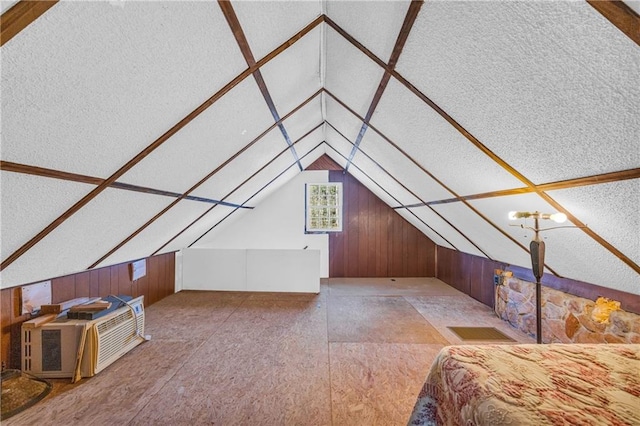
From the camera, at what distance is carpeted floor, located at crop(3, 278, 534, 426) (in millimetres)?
1854

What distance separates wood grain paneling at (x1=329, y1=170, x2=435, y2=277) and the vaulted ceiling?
3190 millimetres

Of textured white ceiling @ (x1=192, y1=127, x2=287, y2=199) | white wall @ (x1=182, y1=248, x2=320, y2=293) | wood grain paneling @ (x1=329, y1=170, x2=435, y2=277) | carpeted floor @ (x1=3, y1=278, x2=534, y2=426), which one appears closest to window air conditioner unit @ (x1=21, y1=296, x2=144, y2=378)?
carpeted floor @ (x1=3, y1=278, x2=534, y2=426)

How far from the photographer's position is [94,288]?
3.04 metres

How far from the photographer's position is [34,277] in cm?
216

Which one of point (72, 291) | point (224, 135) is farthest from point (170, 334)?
point (224, 135)

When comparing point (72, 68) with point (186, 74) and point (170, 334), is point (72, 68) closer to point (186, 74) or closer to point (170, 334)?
point (186, 74)

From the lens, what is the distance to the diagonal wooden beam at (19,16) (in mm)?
763

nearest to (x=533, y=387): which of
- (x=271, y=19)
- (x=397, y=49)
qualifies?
(x=397, y=49)

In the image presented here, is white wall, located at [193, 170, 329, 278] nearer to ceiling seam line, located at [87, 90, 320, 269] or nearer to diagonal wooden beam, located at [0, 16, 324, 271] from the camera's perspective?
ceiling seam line, located at [87, 90, 320, 269]

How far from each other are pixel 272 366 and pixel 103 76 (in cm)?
241

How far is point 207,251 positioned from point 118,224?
2658mm

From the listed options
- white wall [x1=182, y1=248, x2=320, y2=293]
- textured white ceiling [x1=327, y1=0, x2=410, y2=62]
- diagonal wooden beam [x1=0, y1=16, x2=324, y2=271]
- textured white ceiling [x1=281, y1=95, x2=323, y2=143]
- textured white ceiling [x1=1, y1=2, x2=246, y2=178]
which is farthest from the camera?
white wall [x1=182, y1=248, x2=320, y2=293]

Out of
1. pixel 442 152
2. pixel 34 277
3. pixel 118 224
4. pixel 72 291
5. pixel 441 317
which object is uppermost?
pixel 442 152

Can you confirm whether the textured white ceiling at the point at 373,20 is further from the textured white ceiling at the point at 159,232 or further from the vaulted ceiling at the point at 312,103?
the textured white ceiling at the point at 159,232
